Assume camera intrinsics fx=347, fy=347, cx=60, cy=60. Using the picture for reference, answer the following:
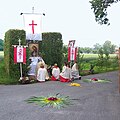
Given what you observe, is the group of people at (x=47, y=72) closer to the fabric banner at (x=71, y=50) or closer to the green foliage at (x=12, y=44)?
the fabric banner at (x=71, y=50)

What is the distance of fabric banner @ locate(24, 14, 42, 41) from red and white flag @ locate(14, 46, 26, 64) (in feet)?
6.90

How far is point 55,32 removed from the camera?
80.8ft

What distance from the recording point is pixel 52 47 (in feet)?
80.5

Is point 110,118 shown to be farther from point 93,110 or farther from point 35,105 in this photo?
point 35,105

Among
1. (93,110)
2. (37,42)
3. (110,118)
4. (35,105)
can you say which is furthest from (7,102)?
(37,42)

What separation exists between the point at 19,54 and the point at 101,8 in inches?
556

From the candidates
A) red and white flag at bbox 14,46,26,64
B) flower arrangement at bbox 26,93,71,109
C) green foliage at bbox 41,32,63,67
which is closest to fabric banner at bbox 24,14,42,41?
red and white flag at bbox 14,46,26,64

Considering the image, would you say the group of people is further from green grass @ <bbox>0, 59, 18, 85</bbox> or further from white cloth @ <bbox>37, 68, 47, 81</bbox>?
green grass @ <bbox>0, 59, 18, 85</bbox>

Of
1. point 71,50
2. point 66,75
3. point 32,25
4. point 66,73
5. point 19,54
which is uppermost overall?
point 32,25

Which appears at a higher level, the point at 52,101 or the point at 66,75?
the point at 66,75

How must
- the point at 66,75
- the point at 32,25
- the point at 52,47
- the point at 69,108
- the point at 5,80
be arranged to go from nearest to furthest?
the point at 69,108, the point at 5,80, the point at 66,75, the point at 32,25, the point at 52,47

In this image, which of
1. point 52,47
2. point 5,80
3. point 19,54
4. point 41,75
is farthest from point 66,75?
point 52,47

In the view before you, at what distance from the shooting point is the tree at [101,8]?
31.1 meters

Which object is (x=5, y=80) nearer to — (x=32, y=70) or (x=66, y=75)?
(x=32, y=70)
